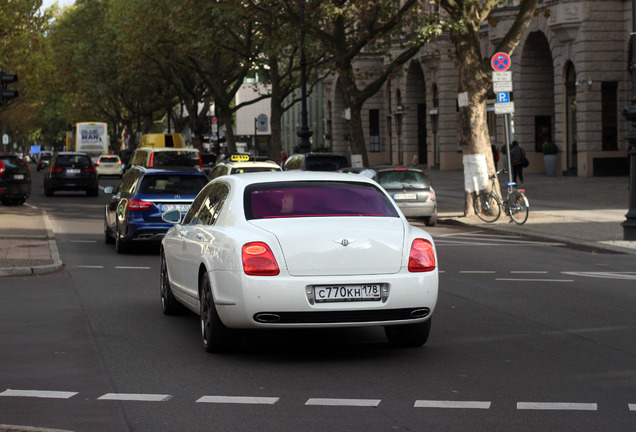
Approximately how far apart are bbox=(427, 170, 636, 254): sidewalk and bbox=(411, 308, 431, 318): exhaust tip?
33.4 feet

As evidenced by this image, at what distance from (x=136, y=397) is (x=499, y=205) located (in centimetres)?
1898

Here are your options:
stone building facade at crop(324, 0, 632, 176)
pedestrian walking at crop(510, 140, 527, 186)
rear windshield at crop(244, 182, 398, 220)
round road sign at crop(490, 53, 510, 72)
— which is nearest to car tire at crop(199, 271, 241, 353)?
rear windshield at crop(244, 182, 398, 220)

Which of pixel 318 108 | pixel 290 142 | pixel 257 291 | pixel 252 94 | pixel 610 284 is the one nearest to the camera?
pixel 257 291

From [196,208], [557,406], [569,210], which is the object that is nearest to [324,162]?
[569,210]

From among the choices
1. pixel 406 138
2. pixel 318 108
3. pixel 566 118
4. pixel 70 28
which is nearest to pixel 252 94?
pixel 318 108

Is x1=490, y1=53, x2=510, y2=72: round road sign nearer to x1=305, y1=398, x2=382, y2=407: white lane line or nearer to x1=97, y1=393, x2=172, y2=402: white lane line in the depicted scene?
x1=305, y1=398, x2=382, y2=407: white lane line

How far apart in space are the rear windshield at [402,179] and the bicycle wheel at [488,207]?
130 centimetres

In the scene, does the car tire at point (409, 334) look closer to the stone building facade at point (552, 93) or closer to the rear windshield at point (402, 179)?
the rear windshield at point (402, 179)

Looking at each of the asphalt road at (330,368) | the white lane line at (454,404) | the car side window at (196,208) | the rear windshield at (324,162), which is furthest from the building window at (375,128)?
the white lane line at (454,404)

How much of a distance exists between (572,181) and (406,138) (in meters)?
24.1

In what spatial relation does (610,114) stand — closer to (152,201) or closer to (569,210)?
(569,210)

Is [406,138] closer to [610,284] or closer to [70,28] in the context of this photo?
[70,28]

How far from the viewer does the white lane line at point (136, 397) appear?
23.7 ft

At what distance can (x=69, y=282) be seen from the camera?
47.2 ft
